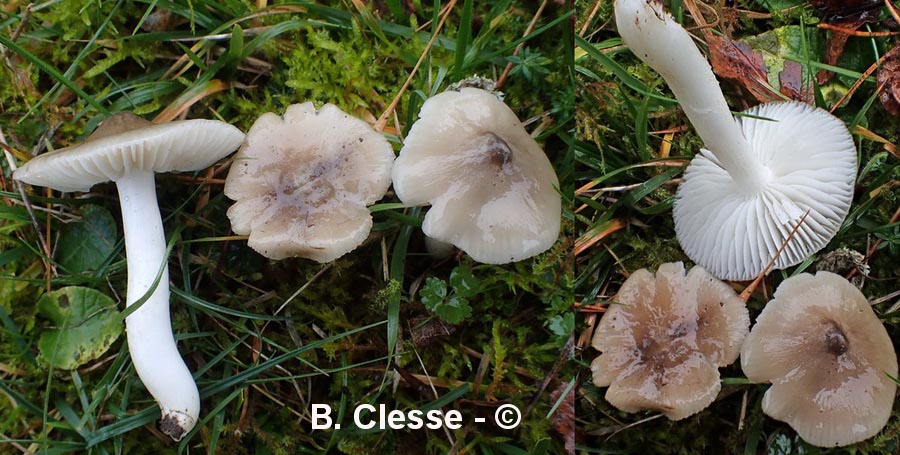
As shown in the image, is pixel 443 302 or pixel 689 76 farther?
pixel 443 302

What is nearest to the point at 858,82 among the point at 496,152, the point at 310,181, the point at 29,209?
the point at 496,152

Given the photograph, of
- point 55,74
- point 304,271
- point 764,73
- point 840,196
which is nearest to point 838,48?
point 764,73

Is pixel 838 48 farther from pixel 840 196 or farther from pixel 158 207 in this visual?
pixel 158 207

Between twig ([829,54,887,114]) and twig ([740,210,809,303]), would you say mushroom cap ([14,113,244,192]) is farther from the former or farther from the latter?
twig ([829,54,887,114])

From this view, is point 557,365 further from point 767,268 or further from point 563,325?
point 767,268

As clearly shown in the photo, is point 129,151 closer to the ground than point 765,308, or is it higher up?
higher up

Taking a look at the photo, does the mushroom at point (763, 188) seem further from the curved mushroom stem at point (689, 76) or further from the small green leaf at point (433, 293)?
the small green leaf at point (433, 293)

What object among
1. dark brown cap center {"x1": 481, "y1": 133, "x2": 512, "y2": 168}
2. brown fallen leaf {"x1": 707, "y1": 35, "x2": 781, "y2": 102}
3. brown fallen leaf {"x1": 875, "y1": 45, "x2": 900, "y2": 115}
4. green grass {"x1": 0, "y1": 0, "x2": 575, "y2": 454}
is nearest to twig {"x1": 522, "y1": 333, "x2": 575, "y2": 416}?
green grass {"x1": 0, "y1": 0, "x2": 575, "y2": 454}
